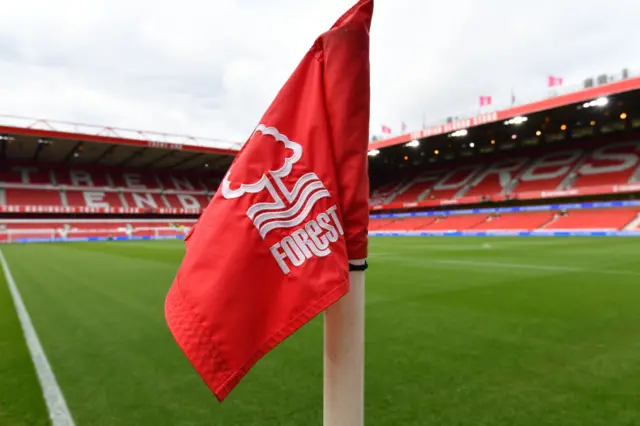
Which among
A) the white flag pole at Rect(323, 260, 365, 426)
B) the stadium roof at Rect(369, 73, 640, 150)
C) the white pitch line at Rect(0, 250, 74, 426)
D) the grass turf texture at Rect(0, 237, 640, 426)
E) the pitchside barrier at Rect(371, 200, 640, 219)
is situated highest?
the stadium roof at Rect(369, 73, 640, 150)

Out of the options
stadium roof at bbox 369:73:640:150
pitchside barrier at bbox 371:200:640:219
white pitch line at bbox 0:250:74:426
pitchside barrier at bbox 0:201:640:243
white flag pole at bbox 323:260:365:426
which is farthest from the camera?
pitchside barrier at bbox 371:200:640:219

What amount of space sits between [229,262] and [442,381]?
2044mm

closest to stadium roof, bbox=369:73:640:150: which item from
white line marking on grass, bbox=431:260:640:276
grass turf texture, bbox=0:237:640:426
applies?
white line marking on grass, bbox=431:260:640:276

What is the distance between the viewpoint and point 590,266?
8.38m

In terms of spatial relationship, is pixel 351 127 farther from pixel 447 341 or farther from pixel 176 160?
pixel 176 160

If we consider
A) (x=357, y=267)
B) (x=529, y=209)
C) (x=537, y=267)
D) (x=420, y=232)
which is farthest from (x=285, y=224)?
(x=529, y=209)

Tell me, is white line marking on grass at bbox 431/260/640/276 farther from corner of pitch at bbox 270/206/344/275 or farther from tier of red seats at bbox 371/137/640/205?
tier of red seats at bbox 371/137/640/205

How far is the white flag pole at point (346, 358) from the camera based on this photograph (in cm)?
108

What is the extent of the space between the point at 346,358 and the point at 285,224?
1.31ft

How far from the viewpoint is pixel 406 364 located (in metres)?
2.87

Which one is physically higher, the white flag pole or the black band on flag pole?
the black band on flag pole

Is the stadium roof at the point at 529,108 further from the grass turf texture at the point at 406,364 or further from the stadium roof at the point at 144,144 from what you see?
the grass turf texture at the point at 406,364

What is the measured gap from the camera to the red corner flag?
973 mm

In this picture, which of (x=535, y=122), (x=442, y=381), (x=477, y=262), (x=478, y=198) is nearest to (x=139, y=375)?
(x=442, y=381)
